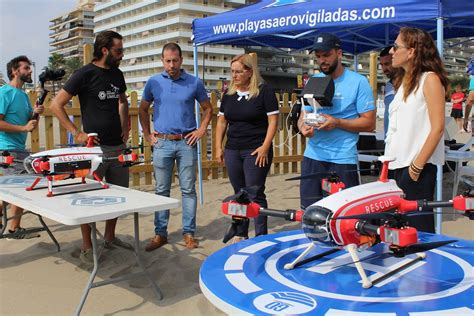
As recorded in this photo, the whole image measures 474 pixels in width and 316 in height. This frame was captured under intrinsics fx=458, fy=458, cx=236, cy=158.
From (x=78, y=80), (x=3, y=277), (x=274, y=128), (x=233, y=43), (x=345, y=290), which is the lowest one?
(x=3, y=277)

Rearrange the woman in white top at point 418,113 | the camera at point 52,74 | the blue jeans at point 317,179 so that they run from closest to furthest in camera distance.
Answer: the woman in white top at point 418,113
the blue jeans at point 317,179
the camera at point 52,74

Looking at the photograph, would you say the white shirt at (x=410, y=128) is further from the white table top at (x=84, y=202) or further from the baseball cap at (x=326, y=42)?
the white table top at (x=84, y=202)

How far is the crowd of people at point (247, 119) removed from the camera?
255cm

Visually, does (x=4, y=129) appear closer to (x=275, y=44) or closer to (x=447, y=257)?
(x=447, y=257)

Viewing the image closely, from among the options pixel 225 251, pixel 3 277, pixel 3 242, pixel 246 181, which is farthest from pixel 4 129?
pixel 225 251

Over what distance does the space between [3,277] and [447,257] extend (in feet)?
10.5

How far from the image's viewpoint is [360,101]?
2938mm

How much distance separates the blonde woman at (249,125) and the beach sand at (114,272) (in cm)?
66

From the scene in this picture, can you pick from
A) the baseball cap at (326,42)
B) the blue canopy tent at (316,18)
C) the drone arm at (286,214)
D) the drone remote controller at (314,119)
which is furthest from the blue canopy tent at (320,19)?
the drone arm at (286,214)

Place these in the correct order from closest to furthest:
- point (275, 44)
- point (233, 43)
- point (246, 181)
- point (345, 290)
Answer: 1. point (345, 290)
2. point (246, 181)
3. point (233, 43)
4. point (275, 44)

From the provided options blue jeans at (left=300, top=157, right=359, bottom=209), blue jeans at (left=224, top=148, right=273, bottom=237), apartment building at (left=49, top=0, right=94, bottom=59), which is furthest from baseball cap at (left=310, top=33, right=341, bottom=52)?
apartment building at (left=49, top=0, right=94, bottom=59)

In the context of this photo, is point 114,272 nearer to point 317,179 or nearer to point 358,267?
point 317,179

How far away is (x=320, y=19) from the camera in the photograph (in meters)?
4.43

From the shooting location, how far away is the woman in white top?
8.09 feet
